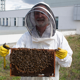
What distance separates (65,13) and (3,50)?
62.4ft

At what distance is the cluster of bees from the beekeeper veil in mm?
376

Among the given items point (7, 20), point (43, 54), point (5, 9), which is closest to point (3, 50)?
point (43, 54)

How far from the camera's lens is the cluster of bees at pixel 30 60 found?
73.5 inches

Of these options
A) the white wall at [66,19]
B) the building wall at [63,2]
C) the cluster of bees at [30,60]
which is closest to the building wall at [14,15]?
the building wall at [63,2]

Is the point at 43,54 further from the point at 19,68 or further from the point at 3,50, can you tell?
the point at 3,50

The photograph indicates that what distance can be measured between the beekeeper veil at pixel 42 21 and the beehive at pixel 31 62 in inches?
15.0

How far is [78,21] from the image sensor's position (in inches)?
752

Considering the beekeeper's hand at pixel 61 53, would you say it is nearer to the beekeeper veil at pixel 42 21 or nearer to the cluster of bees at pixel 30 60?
the cluster of bees at pixel 30 60

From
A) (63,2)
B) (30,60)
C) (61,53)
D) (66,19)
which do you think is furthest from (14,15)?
(61,53)

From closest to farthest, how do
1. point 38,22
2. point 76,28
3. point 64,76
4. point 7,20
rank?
1. point 38,22
2. point 64,76
3. point 76,28
4. point 7,20

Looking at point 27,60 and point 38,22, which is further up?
point 38,22

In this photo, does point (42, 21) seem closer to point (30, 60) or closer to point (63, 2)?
point (30, 60)

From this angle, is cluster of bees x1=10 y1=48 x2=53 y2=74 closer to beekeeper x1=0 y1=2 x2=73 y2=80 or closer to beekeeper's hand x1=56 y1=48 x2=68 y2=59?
beekeeper's hand x1=56 y1=48 x2=68 y2=59

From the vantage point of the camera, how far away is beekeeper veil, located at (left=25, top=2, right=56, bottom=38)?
2.04 meters
